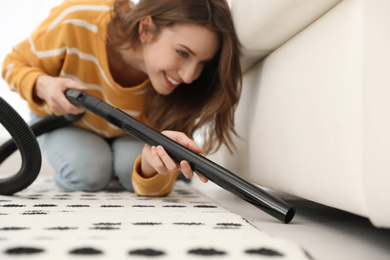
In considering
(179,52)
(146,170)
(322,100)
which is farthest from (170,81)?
A: (322,100)

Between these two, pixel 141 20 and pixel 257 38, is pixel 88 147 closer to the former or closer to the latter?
pixel 141 20

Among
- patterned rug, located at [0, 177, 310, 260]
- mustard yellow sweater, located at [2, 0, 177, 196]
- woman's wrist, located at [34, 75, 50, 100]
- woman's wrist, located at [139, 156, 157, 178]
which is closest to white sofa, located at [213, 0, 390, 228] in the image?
patterned rug, located at [0, 177, 310, 260]

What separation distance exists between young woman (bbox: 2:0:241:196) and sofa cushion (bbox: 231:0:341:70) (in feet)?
0.18

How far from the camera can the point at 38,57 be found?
99 cm

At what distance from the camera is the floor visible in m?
0.44

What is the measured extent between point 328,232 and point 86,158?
0.74m

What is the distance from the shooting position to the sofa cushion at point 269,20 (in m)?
0.56

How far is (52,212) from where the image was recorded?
A: 1.96ft

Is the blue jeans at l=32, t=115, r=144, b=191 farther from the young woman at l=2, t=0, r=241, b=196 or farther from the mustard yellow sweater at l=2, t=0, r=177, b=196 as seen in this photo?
the mustard yellow sweater at l=2, t=0, r=177, b=196

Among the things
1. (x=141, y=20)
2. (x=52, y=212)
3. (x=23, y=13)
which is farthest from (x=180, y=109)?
(x=23, y=13)

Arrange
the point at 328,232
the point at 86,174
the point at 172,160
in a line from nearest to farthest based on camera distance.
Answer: the point at 328,232
the point at 172,160
the point at 86,174

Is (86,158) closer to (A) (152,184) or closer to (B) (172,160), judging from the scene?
(A) (152,184)

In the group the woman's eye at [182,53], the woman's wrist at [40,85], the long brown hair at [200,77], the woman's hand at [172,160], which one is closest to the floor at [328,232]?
the woman's hand at [172,160]

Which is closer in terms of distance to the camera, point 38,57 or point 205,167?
point 205,167
